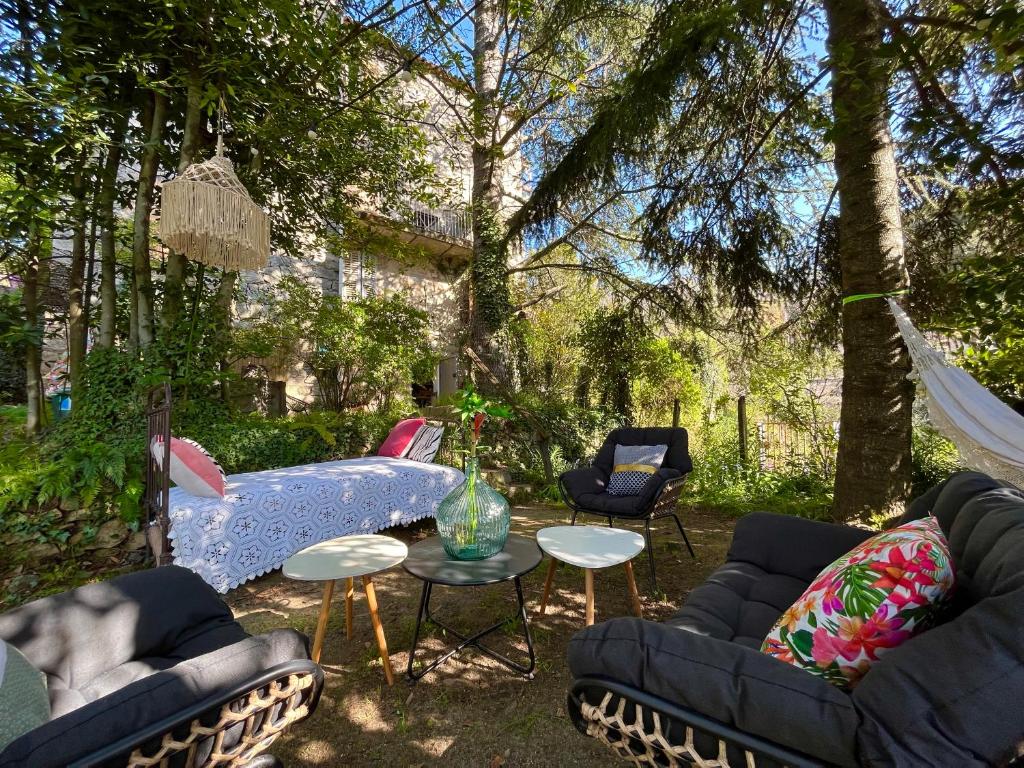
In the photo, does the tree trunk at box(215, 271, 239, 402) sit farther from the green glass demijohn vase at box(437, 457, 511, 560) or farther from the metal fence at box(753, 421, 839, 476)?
the metal fence at box(753, 421, 839, 476)

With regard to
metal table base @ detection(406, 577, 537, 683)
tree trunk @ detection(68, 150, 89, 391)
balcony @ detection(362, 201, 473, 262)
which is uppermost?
balcony @ detection(362, 201, 473, 262)

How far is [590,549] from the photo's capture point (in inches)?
91.1

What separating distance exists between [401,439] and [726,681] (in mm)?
3999

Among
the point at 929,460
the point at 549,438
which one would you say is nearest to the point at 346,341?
the point at 549,438

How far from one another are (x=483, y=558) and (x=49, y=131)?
3.73 metres

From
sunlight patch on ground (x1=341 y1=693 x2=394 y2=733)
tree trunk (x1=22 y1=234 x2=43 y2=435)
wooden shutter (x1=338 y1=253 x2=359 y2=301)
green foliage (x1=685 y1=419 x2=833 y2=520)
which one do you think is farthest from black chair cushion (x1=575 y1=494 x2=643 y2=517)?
wooden shutter (x1=338 y1=253 x2=359 y2=301)

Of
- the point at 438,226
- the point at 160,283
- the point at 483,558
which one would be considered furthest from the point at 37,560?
the point at 438,226

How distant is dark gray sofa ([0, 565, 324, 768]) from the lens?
82 centimetres

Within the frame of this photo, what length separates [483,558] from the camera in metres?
2.21

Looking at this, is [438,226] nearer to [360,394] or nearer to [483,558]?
[360,394]

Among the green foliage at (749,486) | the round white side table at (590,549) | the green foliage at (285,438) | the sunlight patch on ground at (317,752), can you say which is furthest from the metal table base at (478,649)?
the green foliage at (749,486)

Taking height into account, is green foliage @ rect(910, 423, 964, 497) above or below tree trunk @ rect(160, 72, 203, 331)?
below

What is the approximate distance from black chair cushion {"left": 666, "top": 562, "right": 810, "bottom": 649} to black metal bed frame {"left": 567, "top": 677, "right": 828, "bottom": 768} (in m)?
0.49

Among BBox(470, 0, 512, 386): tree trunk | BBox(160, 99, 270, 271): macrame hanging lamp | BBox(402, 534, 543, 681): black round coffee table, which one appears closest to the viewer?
BBox(402, 534, 543, 681): black round coffee table
